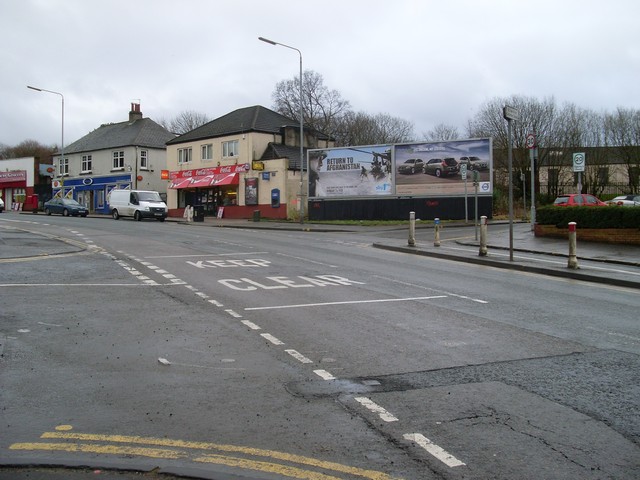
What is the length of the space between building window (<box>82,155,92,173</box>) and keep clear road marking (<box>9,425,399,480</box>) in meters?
59.5

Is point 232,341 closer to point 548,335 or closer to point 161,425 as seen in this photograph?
point 161,425

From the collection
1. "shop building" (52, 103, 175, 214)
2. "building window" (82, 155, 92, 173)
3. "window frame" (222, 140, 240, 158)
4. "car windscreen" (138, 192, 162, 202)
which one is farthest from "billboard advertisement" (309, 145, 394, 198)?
"building window" (82, 155, 92, 173)

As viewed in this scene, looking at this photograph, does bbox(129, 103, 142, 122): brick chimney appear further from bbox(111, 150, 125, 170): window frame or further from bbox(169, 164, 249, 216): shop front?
bbox(169, 164, 249, 216): shop front

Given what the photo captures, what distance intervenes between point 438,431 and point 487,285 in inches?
319

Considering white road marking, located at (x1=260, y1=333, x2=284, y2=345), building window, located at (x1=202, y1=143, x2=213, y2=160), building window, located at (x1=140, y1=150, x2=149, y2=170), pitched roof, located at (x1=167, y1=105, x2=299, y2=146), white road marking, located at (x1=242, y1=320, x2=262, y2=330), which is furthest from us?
building window, located at (x1=140, y1=150, x2=149, y2=170)

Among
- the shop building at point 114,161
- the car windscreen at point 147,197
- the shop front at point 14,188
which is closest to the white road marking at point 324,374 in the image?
the car windscreen at point 147,197

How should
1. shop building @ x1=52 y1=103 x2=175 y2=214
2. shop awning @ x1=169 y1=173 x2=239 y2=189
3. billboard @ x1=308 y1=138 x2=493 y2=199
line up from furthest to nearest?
shop building @ x1=52 y1=103 x2=175 y2=214, shop awning @ x1=169 y1=173 x2=239 y2=189, billboard @ x1=308 y1=138 x2=493 y2=199

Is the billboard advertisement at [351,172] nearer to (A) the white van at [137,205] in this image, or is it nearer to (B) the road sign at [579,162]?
(A) the white van at [137,205]

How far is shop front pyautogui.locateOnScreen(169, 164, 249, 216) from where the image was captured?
4472cm

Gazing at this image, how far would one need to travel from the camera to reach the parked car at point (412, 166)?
37844mm

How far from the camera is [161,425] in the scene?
433cm

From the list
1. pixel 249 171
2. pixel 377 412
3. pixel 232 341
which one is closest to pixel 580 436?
pixel 377 412

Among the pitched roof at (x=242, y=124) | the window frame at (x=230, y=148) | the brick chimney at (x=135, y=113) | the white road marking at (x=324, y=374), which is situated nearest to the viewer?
the white road marking at (x=324, y=374)

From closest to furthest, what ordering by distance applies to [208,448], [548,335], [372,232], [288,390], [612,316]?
[208,448] < [288,390] < [548,335] < [612,316] < [372,232]
